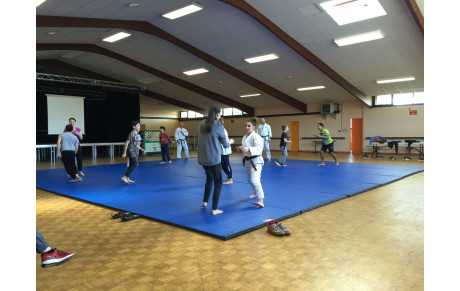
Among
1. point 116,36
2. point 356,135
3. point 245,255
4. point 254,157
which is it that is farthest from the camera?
point 356,135

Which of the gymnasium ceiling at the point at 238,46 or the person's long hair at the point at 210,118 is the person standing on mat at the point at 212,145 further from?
the gymnasium ceiling at the point at 238,46

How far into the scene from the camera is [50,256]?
9.04 ft

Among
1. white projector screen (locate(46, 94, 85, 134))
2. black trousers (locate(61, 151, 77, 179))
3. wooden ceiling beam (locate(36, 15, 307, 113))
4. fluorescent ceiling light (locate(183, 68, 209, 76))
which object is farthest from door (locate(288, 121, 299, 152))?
black trousers (locate(61, 151, 77, 179))

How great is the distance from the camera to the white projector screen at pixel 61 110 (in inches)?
560

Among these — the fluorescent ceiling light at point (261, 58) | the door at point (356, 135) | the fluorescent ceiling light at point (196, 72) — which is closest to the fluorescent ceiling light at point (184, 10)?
the fluorescent ceiling light at point (261, 58)

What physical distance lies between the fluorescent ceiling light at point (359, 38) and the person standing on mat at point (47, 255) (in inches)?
366

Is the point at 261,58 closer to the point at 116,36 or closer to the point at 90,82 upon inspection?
the point at 116,36

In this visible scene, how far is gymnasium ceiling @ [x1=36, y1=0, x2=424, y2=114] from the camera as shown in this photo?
8.52 m

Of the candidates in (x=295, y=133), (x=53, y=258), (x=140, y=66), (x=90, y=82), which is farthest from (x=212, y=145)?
(x=295, y=133)

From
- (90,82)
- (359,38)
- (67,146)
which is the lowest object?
(67,146)

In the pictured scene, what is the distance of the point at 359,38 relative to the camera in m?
9.41

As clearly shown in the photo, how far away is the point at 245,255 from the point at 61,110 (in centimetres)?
1425
